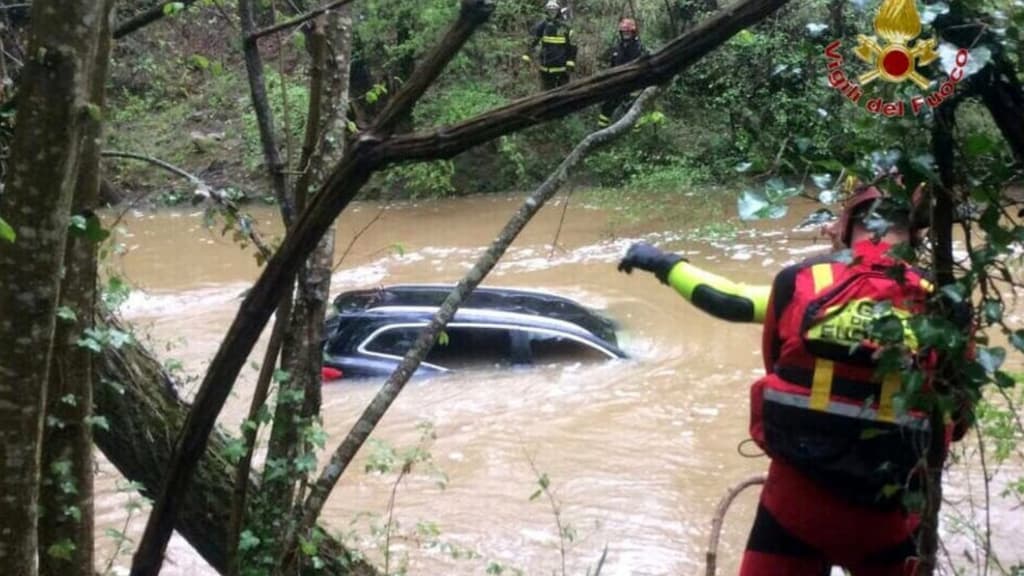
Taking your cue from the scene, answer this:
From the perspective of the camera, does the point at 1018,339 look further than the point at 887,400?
No

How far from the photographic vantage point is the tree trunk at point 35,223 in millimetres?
1795

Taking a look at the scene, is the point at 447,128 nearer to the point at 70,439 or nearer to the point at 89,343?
the point at 89,343

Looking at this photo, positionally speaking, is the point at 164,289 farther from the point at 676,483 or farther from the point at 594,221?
the point at 676,483

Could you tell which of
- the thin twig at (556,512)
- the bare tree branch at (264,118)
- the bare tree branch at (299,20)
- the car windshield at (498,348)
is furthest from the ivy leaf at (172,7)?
the car windshield at (498,348)

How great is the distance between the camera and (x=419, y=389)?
1031 centimetres

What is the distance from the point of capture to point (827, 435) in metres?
2.78

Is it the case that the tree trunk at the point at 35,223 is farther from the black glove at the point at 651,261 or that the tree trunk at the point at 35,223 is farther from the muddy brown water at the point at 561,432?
the muddy brown water at the point at 561,432

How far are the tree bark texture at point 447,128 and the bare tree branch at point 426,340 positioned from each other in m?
1.13

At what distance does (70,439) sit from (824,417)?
5.85ft

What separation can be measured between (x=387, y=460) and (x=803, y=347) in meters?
1.95

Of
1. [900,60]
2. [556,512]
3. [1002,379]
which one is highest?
[900,60]

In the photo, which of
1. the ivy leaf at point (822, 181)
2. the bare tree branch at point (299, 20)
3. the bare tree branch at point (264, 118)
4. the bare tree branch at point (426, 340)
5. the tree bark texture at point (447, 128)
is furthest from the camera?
the bare tree branch at point (264, 118)

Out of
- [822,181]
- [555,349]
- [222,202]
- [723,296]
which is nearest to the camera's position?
[822,181]

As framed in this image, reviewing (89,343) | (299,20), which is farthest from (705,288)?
(89,343)
